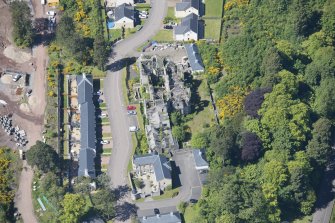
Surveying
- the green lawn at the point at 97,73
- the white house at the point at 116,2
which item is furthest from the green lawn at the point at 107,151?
the white house at the point at 116,2

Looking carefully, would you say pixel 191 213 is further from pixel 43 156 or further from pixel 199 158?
pixel 43 156

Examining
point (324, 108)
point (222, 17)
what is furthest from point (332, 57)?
point (222, 17)

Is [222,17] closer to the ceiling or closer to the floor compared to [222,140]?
closer to the ceiling

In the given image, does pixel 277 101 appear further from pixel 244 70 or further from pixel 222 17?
pixel 222 17

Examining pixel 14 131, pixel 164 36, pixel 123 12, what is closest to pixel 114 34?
pixel 123 12

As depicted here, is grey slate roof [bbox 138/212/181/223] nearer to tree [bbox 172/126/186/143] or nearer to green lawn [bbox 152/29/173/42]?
tree [bbox 172/126/186/143]

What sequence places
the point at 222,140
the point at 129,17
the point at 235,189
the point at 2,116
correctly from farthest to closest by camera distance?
1. the point at 129,17
2. the point at 2,116
3. the point at 222,140
4. the point at 235,189
